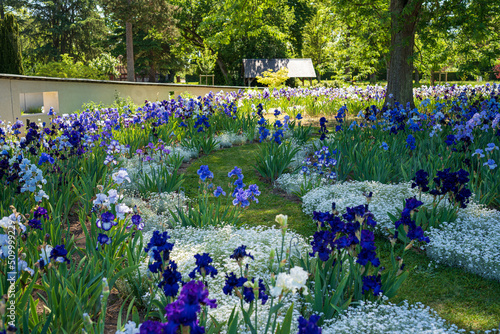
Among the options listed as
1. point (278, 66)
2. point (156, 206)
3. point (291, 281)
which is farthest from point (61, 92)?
point (278, 66)

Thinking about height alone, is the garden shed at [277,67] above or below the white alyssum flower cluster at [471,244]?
above

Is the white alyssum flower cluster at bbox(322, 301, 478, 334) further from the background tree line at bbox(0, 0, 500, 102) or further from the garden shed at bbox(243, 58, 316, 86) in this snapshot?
the garden shed at bbox(243, 58, 316, 86)

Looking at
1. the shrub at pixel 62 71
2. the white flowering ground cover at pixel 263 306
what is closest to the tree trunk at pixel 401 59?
the white flowering ground cover at pixel 263 306

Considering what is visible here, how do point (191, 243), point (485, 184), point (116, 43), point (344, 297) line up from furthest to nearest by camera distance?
point (116, 43), point (485, 184), point (191, 243), point (344, 297)

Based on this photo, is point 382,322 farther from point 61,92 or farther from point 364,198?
point 61,92

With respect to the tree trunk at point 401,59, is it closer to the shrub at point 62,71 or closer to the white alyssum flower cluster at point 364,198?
the white alyssum flower cluster at point 364,198

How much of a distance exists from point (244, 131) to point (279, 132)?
2968mm

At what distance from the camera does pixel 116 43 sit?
34.5 metres

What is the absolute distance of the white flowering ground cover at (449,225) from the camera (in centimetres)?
334

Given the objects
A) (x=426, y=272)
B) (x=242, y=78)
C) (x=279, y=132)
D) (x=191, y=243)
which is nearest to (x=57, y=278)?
(x=191, y=243)

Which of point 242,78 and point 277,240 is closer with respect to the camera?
point 277,240

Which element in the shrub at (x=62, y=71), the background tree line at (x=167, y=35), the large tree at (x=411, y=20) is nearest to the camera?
the large tree at (x=411, y=20)

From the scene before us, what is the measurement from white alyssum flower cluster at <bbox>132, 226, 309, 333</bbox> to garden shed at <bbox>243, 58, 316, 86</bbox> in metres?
29.2

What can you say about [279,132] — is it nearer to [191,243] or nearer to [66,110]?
[191,243]
